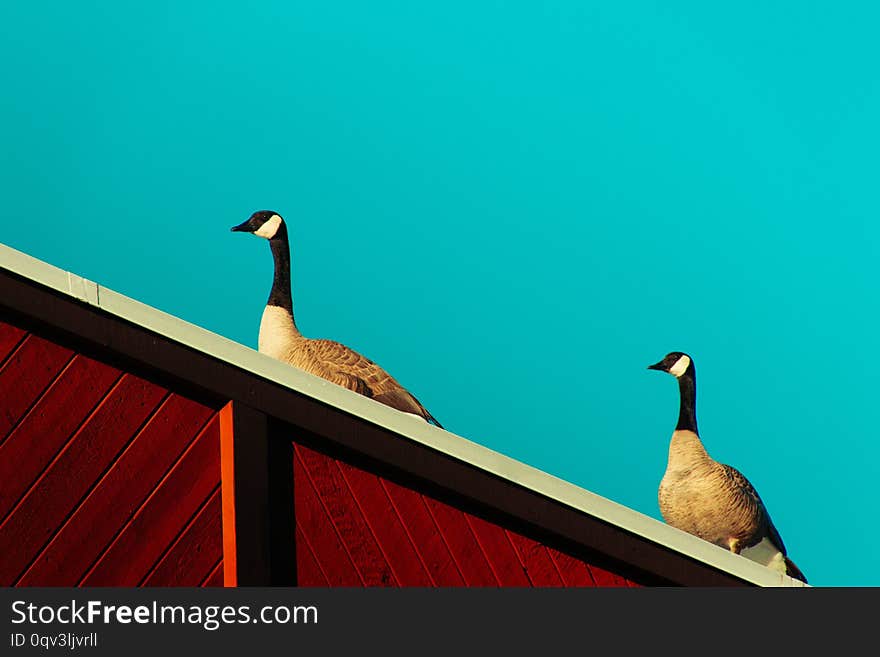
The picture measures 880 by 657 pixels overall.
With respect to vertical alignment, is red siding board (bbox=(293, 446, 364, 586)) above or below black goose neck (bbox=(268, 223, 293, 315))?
below

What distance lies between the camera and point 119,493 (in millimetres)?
6680

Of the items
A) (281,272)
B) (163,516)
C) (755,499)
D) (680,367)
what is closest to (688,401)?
(680,367)

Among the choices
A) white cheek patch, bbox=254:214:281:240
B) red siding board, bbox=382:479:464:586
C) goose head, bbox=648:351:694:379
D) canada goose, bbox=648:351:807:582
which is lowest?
red siding board, bbox=382:479:464:586

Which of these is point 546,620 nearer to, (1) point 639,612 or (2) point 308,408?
(1) point 639,612

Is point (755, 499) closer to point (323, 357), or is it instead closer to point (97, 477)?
point (323, 357)

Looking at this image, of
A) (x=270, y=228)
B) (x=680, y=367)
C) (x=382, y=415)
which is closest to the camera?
(x=382, y=415)

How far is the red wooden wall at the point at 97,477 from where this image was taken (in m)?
6.59

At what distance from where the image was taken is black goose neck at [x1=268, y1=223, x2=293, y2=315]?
13.9m

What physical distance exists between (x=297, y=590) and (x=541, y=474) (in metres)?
1.36

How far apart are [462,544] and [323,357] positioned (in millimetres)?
5679

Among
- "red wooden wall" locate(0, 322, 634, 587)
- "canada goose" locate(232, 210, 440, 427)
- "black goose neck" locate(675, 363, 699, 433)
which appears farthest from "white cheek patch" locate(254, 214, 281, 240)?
"red wooden wall" locate(0, 322, 634, 587)

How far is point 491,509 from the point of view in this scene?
6938 mm

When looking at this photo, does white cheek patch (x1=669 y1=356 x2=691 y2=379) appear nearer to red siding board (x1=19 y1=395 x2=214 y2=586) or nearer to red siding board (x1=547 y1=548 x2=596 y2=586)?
red siding board (x1=547 y1=548 x2=596 y2=586)

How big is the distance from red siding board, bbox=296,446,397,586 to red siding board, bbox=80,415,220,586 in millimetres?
438
